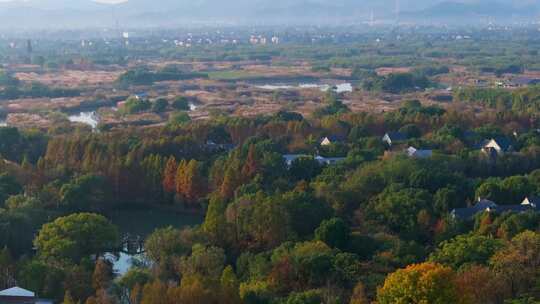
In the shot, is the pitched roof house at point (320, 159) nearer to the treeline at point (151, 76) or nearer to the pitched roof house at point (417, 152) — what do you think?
the pitched roof house at point (417, 152)

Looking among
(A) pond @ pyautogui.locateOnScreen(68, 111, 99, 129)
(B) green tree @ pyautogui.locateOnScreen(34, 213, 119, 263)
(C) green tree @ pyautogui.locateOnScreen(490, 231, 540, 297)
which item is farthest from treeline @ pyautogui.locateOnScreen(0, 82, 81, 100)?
(C) green tree @ pyautogui.locateOnScreen(490, 231, 540, 297)

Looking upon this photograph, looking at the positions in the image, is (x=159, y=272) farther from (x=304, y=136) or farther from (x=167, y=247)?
(x=304, y=136)

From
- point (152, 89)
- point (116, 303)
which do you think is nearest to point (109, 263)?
point (116, 303)

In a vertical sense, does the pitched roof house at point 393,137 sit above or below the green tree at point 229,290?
below

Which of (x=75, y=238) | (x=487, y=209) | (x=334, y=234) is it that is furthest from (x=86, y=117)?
(x=334, y=234)

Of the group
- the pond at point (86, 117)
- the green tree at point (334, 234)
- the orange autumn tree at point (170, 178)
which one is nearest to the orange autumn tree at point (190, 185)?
the orange autumn tree at point (170, 178)

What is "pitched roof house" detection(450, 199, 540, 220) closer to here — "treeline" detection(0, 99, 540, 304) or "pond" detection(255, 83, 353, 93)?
"treeline" detection(0, 99, 540, 304)

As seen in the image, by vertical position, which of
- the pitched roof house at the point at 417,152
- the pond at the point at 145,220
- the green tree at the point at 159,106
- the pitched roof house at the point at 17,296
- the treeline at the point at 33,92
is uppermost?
the pitched roof house at the point at 417,152
